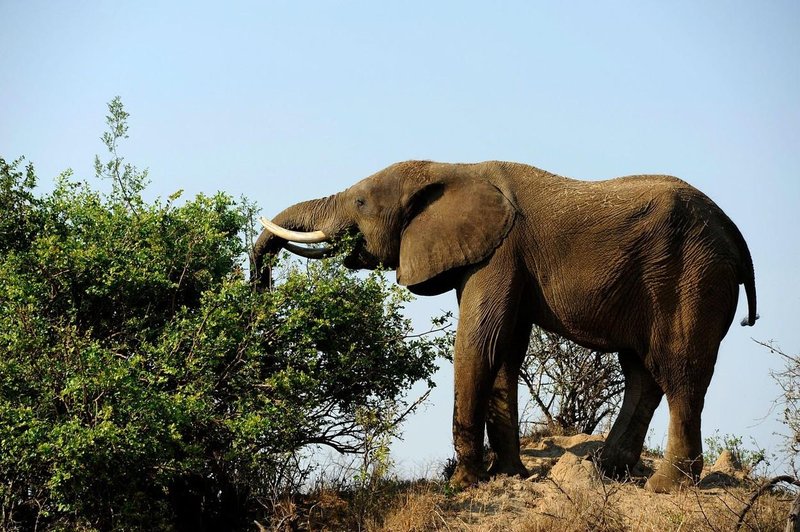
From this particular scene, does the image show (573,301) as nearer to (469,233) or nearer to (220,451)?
(469,233)

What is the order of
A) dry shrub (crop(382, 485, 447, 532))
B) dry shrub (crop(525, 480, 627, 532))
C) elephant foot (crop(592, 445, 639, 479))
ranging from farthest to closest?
elephant foot (crop(592, 445, 639, 479))
dry shrub (crop(382, 485, 447, 532))
dry shrub (crop(525, 480, 627, 532))

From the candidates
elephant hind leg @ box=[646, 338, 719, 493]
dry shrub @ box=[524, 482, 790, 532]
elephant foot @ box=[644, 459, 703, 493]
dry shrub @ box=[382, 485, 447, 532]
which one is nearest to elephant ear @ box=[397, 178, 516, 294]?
elephant hind leg @ box=[646, 338, 719, 493]

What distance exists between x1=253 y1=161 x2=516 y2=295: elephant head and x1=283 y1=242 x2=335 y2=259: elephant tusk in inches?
0.5

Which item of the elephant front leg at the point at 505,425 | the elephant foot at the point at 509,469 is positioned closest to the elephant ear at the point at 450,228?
the elephant front leg at the point at 505,425

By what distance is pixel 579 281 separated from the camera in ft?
47.1

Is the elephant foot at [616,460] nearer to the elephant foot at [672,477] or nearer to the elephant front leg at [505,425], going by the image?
the elephant foot at [672,477]

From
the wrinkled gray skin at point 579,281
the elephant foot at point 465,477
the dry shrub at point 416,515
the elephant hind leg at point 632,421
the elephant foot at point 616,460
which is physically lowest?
the dry shrub at point 416,515

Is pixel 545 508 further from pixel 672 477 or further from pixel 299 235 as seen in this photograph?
pixel 299 235

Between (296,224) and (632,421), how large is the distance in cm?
464

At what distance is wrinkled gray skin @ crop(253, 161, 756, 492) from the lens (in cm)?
1412

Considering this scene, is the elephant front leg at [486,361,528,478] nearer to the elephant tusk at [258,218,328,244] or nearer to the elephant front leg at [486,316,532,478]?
the elephant front leg at [486,316,532,478]

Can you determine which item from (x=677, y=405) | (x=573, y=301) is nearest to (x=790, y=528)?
(x=677, y=405)

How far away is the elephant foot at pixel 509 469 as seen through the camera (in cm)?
1459

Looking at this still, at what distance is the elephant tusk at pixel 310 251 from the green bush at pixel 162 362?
600 mm
